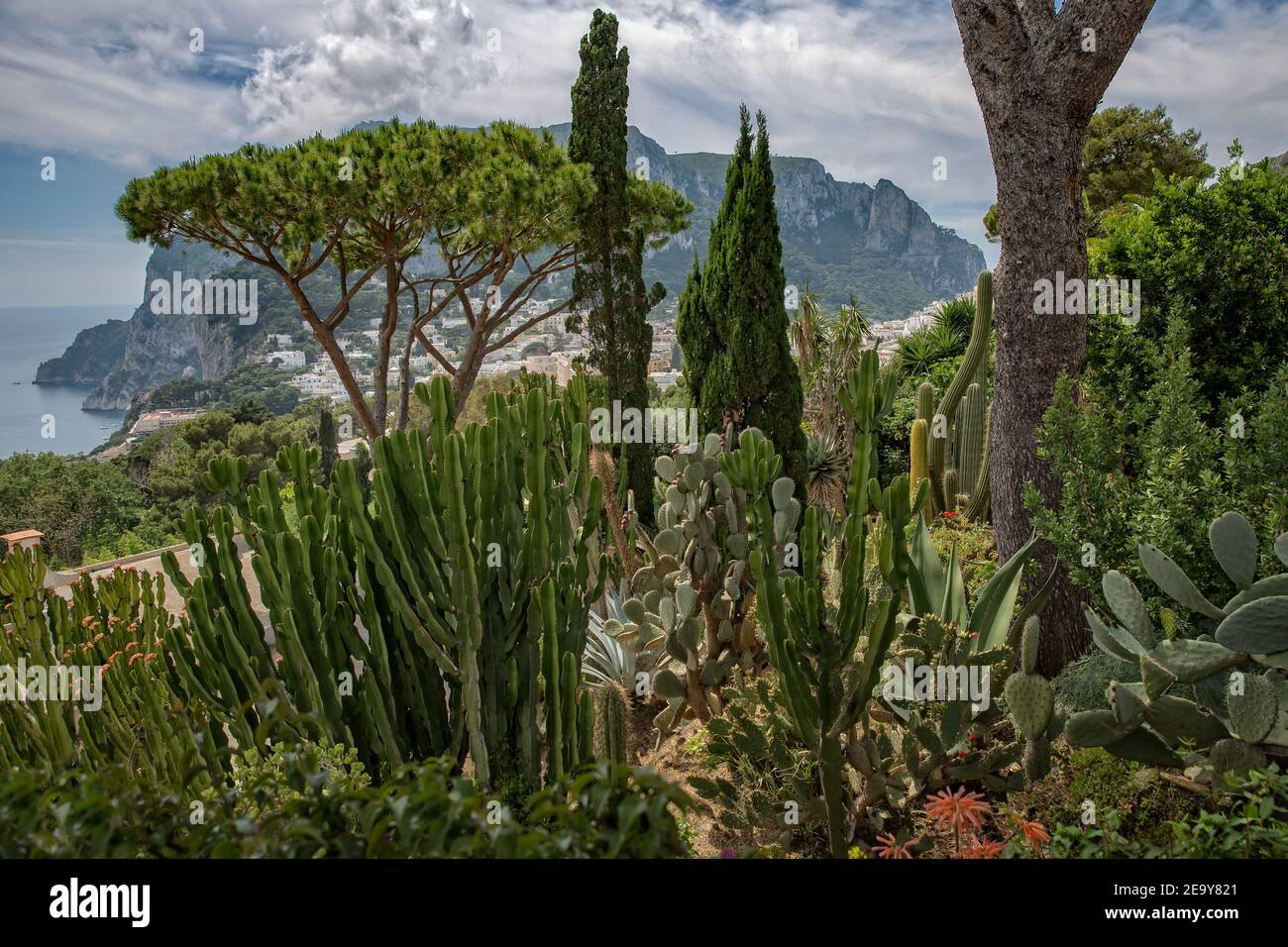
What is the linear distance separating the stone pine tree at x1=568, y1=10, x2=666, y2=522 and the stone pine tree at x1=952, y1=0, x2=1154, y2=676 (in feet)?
15.0

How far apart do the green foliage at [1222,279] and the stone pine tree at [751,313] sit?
2.60 m

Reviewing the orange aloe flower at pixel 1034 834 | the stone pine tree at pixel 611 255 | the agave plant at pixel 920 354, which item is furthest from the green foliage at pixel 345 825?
the agave plant at pixel 920 354

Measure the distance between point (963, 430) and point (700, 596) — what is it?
405 centimetres

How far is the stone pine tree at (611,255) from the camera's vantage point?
806 cm

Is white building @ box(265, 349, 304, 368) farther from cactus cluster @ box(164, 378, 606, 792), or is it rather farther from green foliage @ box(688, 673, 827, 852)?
green foliage @ box(688, 673, 827, 852)

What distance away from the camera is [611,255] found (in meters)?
8.34

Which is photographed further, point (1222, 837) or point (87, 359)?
point (87, 359)

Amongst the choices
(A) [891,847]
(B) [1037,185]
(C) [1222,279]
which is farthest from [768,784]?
(C) [1222,279]

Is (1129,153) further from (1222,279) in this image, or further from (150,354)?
(150,354)

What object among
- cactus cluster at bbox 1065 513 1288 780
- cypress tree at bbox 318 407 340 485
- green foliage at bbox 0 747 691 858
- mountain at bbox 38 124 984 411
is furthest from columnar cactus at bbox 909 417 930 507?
cypress tree at bbox 318 407 340 485

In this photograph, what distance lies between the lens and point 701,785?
2.50 meters

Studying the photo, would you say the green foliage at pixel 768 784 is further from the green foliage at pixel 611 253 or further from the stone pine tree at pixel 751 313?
the green foliage at pixel 611 253

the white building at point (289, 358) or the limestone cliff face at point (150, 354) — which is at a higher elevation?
the limestone cliff face at point (150, 354)
